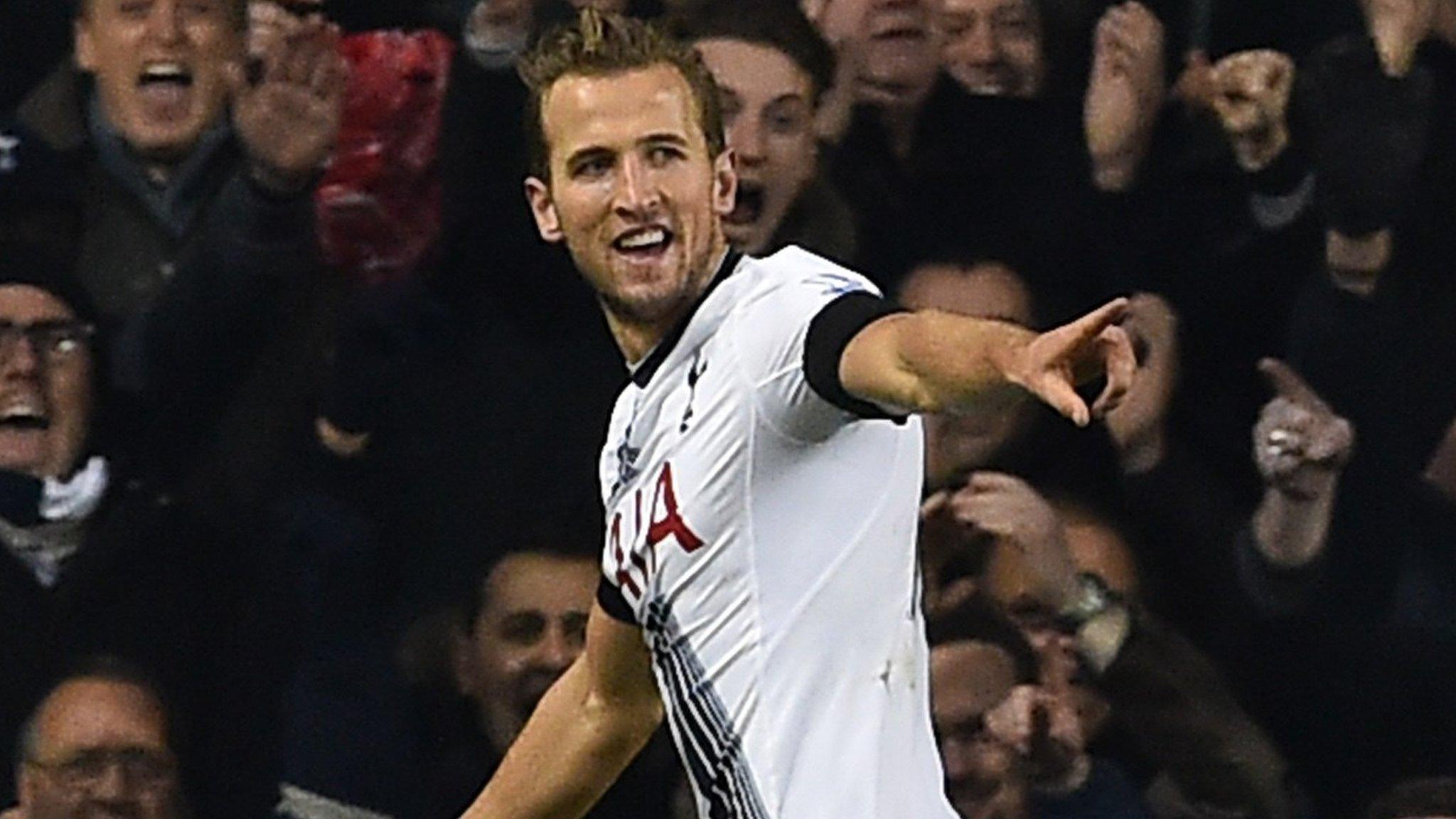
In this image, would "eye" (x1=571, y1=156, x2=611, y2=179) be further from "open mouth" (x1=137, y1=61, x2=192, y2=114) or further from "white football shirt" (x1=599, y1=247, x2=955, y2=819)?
"open mouth" (x1=137, y1=61, x2=192, y2=114)

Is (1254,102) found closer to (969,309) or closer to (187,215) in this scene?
(969,309)

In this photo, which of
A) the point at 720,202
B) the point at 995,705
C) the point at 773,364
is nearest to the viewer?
the point at 773,364

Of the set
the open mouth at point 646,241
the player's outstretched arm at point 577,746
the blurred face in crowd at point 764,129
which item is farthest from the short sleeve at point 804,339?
the blurred face in crowd at point 764,129

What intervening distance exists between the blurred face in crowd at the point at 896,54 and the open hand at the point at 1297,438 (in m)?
0.76

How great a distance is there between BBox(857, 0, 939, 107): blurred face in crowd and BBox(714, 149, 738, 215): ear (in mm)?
2047

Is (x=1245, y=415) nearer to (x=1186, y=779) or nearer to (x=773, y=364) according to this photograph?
(x=1186, y=779)

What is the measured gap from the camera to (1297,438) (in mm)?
5602

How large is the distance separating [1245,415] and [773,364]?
2.52 meters

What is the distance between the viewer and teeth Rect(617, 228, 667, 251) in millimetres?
3379

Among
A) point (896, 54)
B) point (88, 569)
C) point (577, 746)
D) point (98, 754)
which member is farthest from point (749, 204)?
point (577, 746)

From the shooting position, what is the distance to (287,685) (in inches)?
216

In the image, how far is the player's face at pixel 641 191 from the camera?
11.1 feet

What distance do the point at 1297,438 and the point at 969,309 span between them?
61cm

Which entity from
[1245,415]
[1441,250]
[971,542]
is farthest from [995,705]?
[1441,250]
